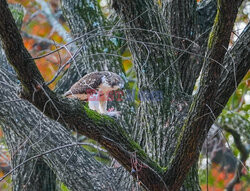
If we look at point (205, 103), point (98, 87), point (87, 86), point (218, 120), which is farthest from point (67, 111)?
point (218, 120)

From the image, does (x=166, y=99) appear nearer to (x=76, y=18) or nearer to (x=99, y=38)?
(x=99, y=38)

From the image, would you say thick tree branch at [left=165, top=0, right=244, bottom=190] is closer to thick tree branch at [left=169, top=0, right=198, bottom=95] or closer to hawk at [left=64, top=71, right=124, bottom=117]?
thick tree branch at [left=169, top=0, right=198, bottom=95]

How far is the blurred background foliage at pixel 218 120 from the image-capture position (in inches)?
251

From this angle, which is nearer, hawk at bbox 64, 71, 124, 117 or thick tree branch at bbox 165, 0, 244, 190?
thick tree branch at bbox 165, 0, 244, 190

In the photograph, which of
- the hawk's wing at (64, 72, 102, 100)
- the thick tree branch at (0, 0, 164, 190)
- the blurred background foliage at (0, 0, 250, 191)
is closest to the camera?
the thick tree branch at (0, 0, 164, 190)

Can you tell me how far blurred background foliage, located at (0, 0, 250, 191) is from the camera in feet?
20.9

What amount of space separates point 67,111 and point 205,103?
1.12 metres

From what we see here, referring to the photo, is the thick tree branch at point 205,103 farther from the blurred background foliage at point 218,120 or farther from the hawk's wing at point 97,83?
the hawk's wing at point 97,83

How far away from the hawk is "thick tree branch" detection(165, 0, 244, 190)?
147cm

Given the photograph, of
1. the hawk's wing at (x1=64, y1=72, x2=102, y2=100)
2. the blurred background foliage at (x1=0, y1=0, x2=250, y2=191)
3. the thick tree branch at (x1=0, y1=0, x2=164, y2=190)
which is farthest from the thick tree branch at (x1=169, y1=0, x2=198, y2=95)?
the thick tree branch at (x1=0, y1=0, x2=164, y2=190)

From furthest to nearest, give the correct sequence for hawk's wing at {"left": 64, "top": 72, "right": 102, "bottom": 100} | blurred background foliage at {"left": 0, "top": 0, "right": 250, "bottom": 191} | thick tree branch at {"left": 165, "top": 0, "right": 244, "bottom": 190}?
blurred background foliage at {"left": 0, "top": 0, "right": 250, "bottom": 191} → hawk's wing at {"left": 64, "top": 72, "right": 102, "bottom": 100} → thick tree branch at {"left": 165, "top": 0, "right": 244, "bottom": 190}

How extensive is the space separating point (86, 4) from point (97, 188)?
8.22ft

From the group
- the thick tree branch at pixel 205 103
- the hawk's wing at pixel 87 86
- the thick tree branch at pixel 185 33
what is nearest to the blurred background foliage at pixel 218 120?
the thick tree branch at pixel 205 103

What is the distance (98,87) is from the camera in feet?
18.7
